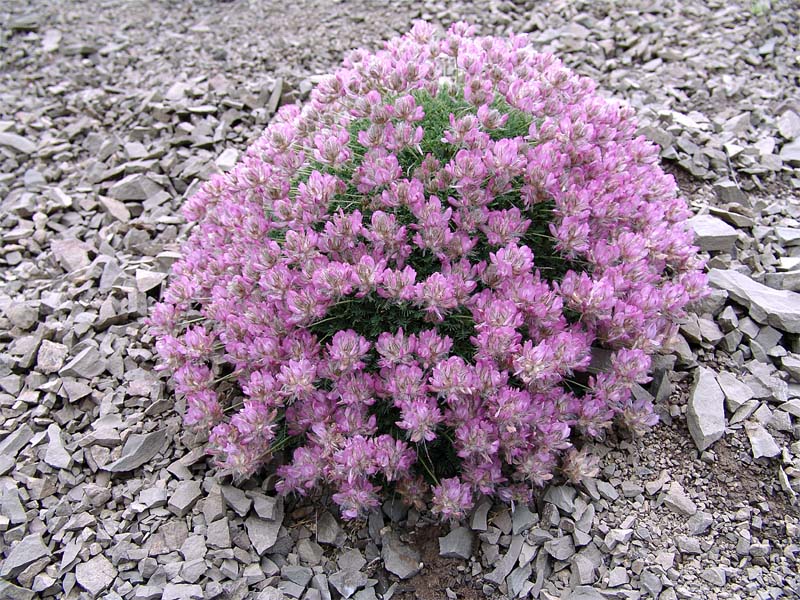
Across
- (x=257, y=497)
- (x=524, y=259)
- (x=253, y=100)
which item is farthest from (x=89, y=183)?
(x=524, y=259)

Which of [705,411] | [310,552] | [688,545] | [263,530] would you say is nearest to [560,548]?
[688,545]

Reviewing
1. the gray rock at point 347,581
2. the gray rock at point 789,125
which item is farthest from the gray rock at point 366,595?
the gray rock at point 789,125

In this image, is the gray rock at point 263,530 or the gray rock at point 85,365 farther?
the gray rock at point 85,365

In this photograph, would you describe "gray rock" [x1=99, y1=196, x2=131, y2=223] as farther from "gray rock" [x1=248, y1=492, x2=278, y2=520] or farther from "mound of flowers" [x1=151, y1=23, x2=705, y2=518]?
"gray rock" [x1=248, y1=492, x2=278, y2=520]

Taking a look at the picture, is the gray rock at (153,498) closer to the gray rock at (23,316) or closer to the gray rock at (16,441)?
the gray rock at (16,441)

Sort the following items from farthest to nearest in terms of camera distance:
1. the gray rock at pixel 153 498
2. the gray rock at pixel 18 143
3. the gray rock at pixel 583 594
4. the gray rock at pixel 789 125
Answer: the gray rock at pixel 18 143, the gray rock at pixel 789 125, the gray rock at pixel 153 498, the gray rock at pixel 583 594

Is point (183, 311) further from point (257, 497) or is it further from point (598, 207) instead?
point (598, 207)

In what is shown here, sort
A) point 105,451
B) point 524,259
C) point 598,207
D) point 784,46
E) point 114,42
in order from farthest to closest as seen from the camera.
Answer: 1. point 114,42
2. point 784,46
3. point 105,451
4. point 598,207
5. point 524,259
